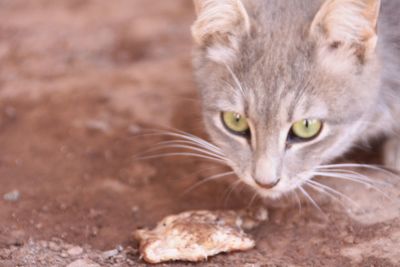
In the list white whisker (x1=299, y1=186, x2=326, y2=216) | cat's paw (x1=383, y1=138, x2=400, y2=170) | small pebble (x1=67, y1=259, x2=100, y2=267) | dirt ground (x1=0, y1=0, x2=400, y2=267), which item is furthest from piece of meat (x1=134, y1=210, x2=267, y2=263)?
cat's paw (x1=383, y1=138, x2=400, y2=170)

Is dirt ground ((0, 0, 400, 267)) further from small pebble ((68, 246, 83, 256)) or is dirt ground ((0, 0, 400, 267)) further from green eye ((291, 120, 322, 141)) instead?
green eye ((291, 120, 322, 141))

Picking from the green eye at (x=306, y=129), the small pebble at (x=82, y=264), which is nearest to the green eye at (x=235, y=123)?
the green eye at (x=306, y=129)

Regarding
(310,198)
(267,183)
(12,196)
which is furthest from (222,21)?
(12,196)

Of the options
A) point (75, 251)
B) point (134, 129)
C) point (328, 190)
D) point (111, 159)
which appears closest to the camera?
point (75, 251)

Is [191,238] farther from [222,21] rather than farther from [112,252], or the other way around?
[222,21]

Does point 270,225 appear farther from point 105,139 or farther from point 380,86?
point 105,139
